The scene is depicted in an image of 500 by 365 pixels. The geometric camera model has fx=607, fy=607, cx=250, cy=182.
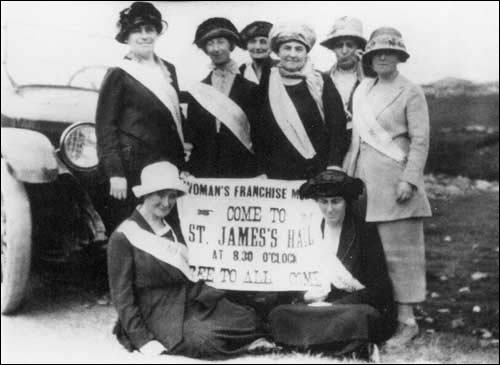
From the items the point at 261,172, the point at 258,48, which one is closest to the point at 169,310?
the point at 261,172

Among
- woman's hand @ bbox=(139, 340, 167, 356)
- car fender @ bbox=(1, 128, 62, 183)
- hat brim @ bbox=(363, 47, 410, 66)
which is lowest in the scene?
woman's hand @ bbox=(139, 340, 167, 356)

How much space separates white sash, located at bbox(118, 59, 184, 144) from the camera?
2.49m

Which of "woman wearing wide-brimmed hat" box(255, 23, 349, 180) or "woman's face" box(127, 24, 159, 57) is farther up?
"woman's face" box(127, 24, 159, 57)

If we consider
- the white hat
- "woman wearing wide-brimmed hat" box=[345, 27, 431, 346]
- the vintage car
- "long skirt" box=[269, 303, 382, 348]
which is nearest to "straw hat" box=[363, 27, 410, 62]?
"woman wearing wide-brimmed hat" box=[345, 27, 431, 346]

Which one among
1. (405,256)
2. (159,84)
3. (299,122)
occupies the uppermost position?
(159,84)

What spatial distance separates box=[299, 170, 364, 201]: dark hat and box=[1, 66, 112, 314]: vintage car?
861 millimetres

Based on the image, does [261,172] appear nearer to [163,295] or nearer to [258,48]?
[258,48]

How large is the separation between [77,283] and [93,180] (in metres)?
0.55

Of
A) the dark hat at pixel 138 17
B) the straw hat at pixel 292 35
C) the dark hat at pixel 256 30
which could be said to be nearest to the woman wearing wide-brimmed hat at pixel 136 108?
the dark hat at pixel 138 17

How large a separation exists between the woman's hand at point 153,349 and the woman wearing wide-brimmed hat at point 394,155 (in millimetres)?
938

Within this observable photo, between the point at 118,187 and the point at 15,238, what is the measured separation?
0.49 metres

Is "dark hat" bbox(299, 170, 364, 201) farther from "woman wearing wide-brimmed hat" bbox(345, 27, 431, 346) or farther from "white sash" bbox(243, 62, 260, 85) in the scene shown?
"white sash" bbox(243, 62, 260, 85)

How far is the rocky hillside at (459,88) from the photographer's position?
2.53 m

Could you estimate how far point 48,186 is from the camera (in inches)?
102
